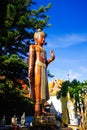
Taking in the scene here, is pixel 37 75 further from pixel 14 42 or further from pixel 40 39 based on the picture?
pixel 14 42

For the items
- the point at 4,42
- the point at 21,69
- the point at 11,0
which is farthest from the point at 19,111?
the point at 11,0

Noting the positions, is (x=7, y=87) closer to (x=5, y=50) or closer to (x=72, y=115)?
(x=5, y=50)

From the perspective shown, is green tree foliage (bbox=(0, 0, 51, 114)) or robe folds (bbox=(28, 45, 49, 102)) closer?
robe folds (bbox=(28, 45, 49, 102))

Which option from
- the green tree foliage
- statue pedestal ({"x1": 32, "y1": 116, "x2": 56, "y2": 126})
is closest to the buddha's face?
statue pedestal ({"x1": 32, "y1": 116, "x2": 56, "y2": 126})

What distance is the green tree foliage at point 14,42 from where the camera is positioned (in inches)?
673

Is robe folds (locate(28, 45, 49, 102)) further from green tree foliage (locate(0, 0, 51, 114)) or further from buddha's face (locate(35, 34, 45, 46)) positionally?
green tree foliage (locate(0, 0, 51, 114))

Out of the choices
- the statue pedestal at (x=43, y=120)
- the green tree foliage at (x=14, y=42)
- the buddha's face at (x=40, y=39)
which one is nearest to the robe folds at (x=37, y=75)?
the buddha's face at (x=40, y=39)

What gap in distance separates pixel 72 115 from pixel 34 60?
15.1 ft

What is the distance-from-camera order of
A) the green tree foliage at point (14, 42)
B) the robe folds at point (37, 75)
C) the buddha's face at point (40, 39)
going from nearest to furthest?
the robe folds at point (37, 75) < the buddha's face at point (40, 39) < the green tree foliage at point (14, 42)

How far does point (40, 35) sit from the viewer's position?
8.69 m

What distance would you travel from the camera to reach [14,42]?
66.8 ft

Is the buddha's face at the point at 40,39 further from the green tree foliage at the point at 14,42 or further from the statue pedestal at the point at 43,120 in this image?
the green tree foliage at the point at 14,42

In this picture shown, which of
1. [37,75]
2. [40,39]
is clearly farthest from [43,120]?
[40,39]

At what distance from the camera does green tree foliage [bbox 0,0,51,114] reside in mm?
17094
